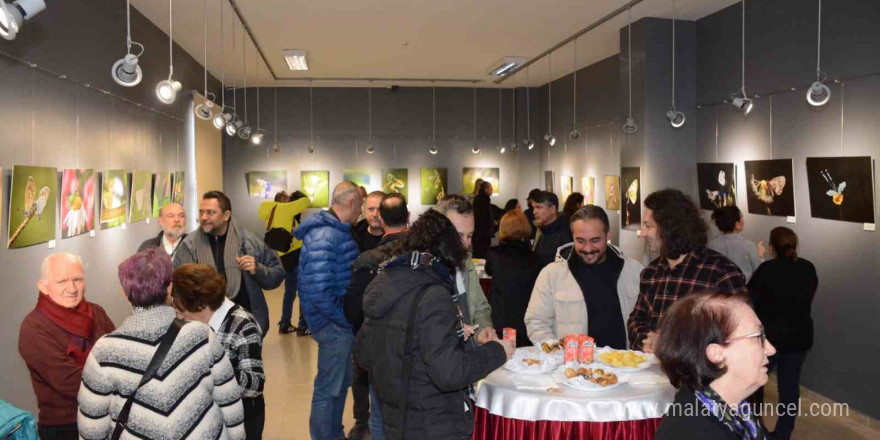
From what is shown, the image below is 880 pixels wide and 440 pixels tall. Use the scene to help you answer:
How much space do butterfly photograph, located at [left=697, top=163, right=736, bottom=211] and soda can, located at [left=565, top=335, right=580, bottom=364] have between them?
5.02 m

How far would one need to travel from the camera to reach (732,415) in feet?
6.88

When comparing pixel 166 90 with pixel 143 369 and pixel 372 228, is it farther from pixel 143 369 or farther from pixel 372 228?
pixel 143 369

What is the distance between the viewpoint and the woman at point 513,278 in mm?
5344

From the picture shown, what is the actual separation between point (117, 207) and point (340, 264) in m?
3.76

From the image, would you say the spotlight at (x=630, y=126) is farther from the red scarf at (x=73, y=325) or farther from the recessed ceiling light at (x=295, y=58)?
the red scarf at (x=73, y=325)

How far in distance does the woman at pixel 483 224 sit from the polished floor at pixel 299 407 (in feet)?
11.9

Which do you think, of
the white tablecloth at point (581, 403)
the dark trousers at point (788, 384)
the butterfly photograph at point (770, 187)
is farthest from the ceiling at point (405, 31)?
the white tablecloth at point (581, 403)

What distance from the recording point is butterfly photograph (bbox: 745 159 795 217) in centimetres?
721

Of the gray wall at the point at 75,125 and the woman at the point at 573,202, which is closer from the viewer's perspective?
the gray wall at the point at 75,125

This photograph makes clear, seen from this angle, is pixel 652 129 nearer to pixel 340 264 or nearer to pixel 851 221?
pixel 851 221

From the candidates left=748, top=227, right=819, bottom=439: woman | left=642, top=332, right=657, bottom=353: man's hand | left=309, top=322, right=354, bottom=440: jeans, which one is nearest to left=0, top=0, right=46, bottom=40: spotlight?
left=309, top=322, right=354, bottom=440: jeans

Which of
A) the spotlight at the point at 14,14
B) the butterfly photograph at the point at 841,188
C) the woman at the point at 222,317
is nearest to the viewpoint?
the spotlight at the point at 14,14

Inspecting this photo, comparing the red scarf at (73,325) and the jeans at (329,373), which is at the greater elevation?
the red scarf at (73,325)

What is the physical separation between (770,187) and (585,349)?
4.62m
